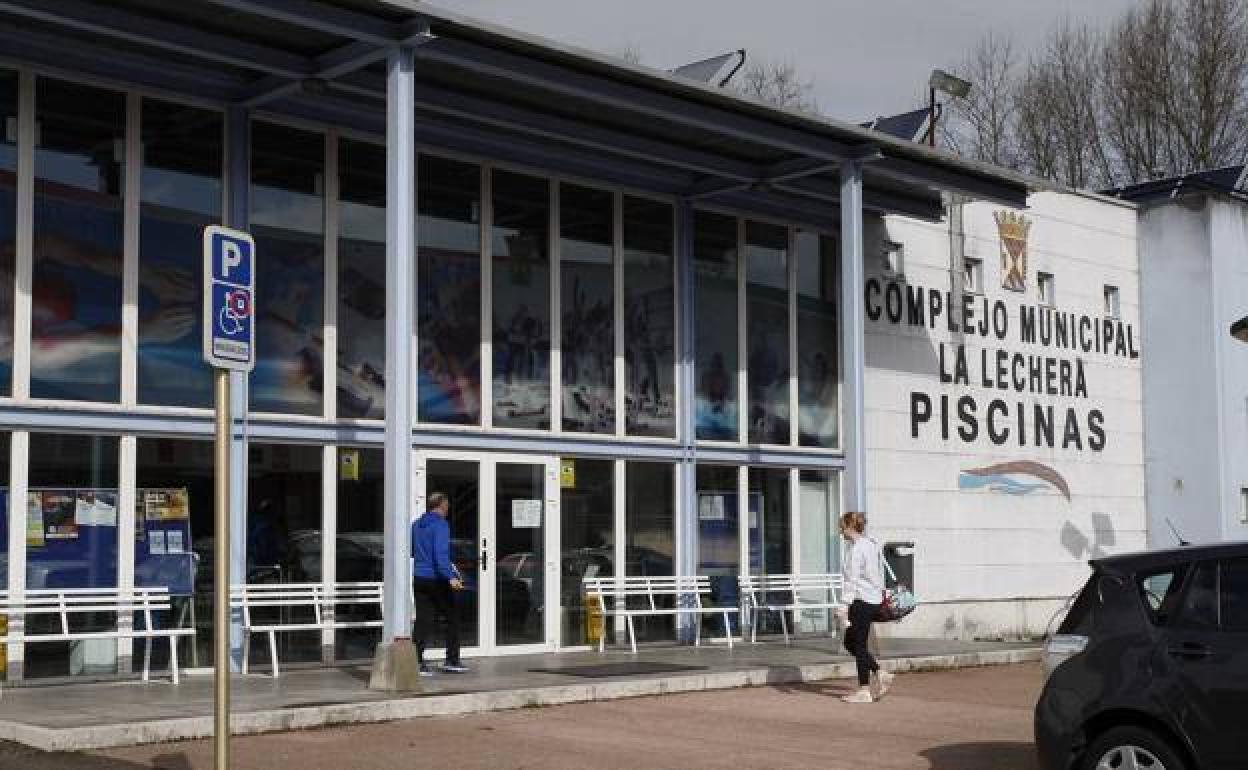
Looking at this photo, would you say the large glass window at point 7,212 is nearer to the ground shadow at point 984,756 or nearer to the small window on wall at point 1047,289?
the ground shadow at point 984,756

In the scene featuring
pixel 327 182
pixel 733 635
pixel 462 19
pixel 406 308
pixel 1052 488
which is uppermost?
pixel 462 19

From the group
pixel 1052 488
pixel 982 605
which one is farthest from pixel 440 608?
pixel 1052 488

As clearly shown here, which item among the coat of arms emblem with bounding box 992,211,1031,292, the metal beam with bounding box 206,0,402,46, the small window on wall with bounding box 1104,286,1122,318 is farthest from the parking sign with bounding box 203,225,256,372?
A: the small window on wall with bounding box 1104,286,1122,318

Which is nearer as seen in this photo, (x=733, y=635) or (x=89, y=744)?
(x=89, y=744)

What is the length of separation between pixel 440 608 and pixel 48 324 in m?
4.14

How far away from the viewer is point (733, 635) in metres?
19.0

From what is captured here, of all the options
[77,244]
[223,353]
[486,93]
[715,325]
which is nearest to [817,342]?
[715,325]

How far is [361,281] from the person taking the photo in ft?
52.2

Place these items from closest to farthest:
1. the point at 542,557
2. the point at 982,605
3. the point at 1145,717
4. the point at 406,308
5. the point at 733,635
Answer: the point at 1145,717 → the point at 406,308 → the point at 542,557 → the point at 733,635 → the point at 982,605

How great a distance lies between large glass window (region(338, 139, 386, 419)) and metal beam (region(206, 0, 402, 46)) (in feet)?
7.88

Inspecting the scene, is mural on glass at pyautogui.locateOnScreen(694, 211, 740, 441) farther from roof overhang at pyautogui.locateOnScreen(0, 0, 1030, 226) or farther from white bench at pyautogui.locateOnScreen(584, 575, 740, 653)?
white bench at pyautogui.locateOnScreen(584, 575, 740, 653)

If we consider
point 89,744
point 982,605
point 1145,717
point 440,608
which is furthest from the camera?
point 982,605

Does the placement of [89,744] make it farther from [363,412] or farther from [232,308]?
[363,412]

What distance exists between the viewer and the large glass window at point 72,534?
13484 mm
